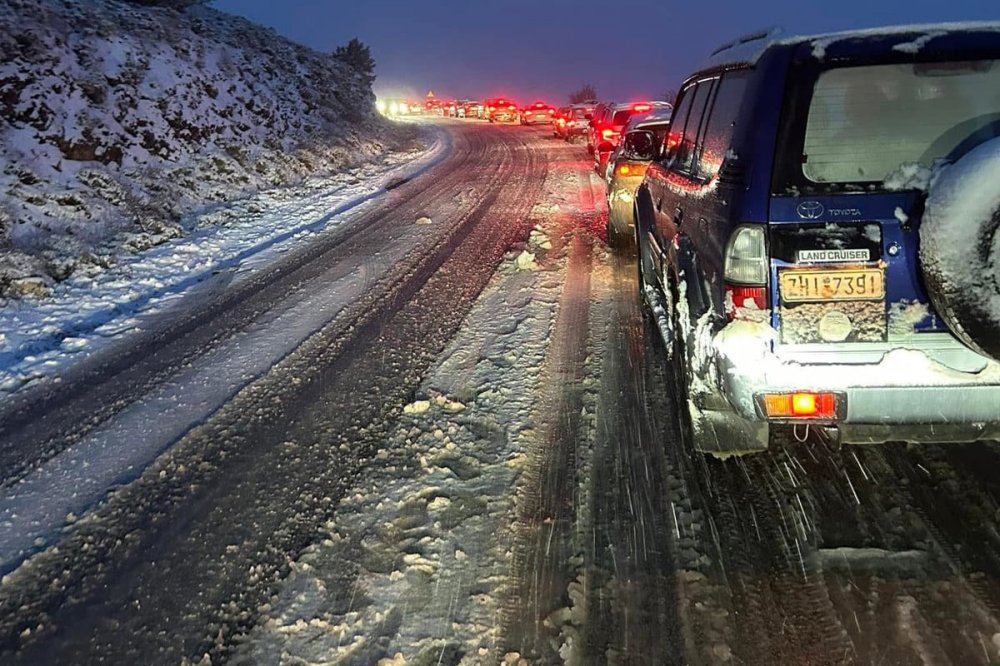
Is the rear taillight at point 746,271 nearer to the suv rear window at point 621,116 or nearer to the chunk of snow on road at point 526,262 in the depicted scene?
the chunk of snow on road at point 526,262

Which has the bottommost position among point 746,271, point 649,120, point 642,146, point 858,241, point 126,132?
point 746,271

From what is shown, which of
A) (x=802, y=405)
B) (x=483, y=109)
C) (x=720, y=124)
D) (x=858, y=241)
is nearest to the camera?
(x=858, y=241)

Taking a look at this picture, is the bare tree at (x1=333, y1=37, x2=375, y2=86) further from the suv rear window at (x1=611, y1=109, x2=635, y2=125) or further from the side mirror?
the side mirror

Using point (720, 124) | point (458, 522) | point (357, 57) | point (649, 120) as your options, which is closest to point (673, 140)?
point (720, 124)

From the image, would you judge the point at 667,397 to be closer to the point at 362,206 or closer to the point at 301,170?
the point at 362,206

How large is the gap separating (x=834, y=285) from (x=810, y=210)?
0.31 meters

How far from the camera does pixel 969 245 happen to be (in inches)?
98.3

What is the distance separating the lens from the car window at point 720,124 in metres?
3.42

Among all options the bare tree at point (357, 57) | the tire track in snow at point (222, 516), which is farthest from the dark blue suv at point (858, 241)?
the bare tree at point (357, 57)

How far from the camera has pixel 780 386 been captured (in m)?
2.89

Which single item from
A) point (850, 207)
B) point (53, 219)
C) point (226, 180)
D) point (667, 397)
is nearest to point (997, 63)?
point (850, 207)

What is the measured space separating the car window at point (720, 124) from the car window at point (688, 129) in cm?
23

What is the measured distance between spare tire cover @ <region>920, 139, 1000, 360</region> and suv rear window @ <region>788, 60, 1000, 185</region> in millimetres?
259

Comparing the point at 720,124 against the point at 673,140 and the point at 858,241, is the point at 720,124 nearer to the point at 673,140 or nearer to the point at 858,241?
the point at 858,241
